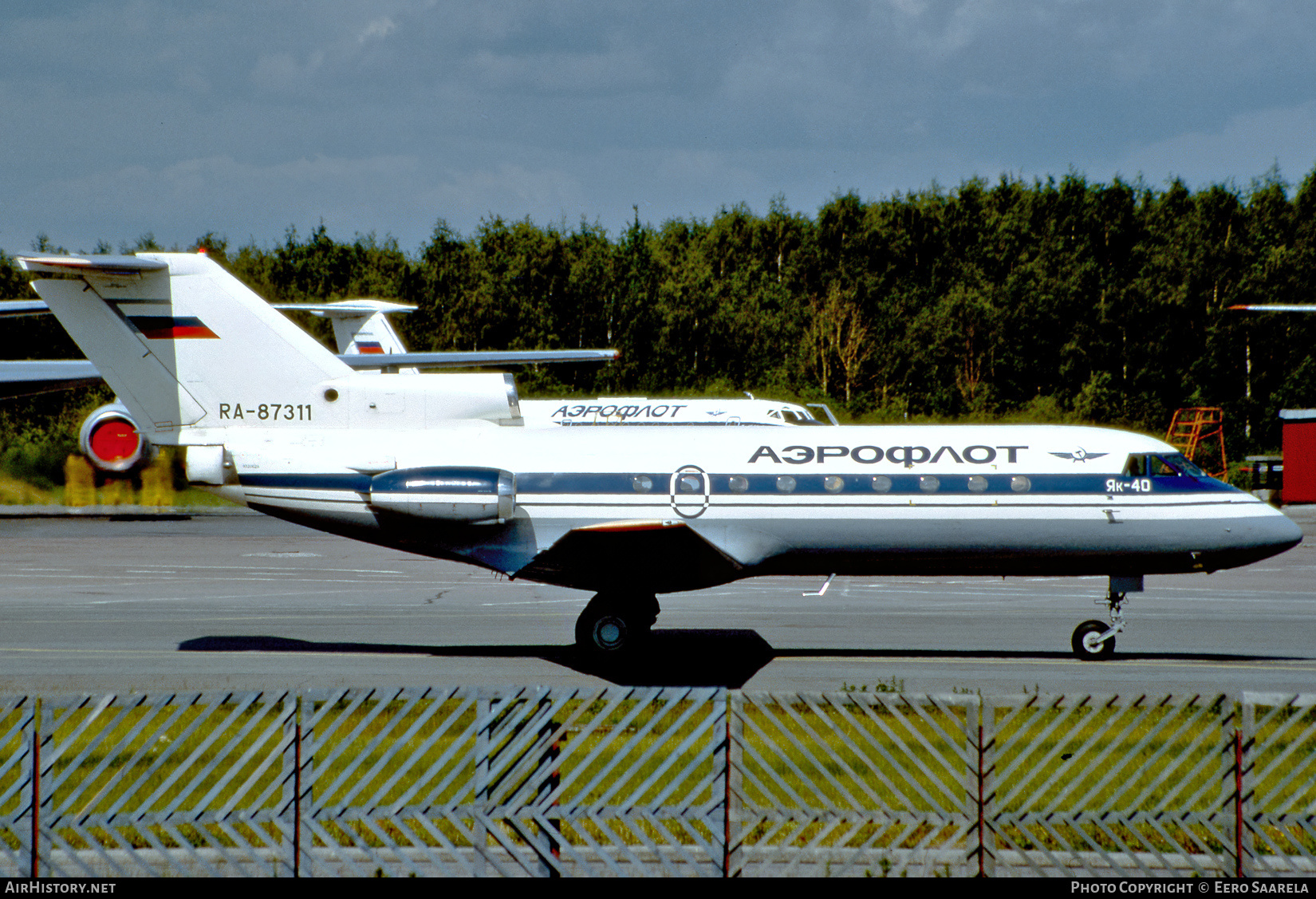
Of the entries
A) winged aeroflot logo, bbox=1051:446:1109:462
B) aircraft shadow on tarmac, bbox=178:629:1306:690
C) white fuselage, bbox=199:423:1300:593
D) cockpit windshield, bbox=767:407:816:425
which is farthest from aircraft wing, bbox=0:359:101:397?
winged aeroflot logo, bbox=1051:446:1109:462

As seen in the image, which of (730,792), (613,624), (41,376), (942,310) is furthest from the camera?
(942,310)

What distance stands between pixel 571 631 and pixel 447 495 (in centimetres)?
489

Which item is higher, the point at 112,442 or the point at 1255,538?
the point at 112,442

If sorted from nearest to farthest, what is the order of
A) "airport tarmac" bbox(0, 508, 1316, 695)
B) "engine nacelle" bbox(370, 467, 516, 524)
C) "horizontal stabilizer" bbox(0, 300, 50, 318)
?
"airport tarmac" bbox(0, 508, 1316, 695), "engine nacelle" bbox(370, 467, 516, 524), "horizontal stabilizer" bbox(0, 300, 50, 318)

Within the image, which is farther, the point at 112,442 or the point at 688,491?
the point at 112,442

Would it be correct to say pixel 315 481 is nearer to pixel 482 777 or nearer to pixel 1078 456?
pixel 482 777

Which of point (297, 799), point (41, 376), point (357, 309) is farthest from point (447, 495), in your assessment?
point (357, 309)

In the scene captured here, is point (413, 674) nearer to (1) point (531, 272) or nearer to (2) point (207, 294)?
(2) point (207, 294)

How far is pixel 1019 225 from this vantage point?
3002 inches

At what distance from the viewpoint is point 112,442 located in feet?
109

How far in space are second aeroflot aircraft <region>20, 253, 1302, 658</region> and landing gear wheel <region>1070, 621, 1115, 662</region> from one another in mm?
27

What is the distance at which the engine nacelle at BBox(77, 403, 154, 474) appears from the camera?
109ft

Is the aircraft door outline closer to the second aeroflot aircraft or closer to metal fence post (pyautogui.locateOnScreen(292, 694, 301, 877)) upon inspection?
the second aeroflot aircraft
